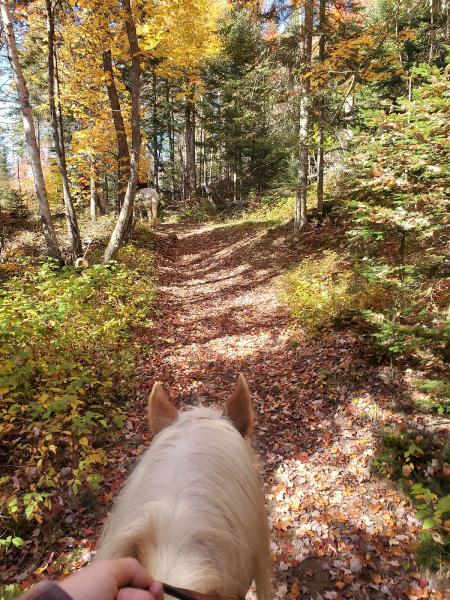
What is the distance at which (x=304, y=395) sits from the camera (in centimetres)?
677

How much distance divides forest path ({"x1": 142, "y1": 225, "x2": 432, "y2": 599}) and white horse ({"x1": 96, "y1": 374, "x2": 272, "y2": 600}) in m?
2.76

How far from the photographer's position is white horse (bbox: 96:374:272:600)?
1.24m

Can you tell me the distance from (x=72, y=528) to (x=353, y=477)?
3561 millimetres

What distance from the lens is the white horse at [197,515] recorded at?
4.07ft

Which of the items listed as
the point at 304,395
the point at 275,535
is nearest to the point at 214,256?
the point at 304,395

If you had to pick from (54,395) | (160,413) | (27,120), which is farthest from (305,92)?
(160,413)

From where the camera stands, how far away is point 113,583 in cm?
100

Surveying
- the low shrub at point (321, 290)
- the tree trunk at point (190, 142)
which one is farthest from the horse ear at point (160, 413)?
the tree trunk at point (190, 142)

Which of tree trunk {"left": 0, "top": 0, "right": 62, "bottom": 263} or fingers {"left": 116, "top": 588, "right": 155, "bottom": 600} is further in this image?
tree trunk {"left": 0, "top": 0, "right": 62, "bottom": 263}

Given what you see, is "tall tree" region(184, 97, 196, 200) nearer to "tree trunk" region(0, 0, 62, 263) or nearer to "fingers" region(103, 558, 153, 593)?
"tree trunk" region(0, 0, 62, 263)

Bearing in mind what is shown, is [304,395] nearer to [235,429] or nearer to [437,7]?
[235,429]

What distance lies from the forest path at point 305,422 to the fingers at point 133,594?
3.55m

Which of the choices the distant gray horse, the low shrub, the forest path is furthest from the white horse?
the distant gray horse

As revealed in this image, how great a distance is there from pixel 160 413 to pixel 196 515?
2.48ft
